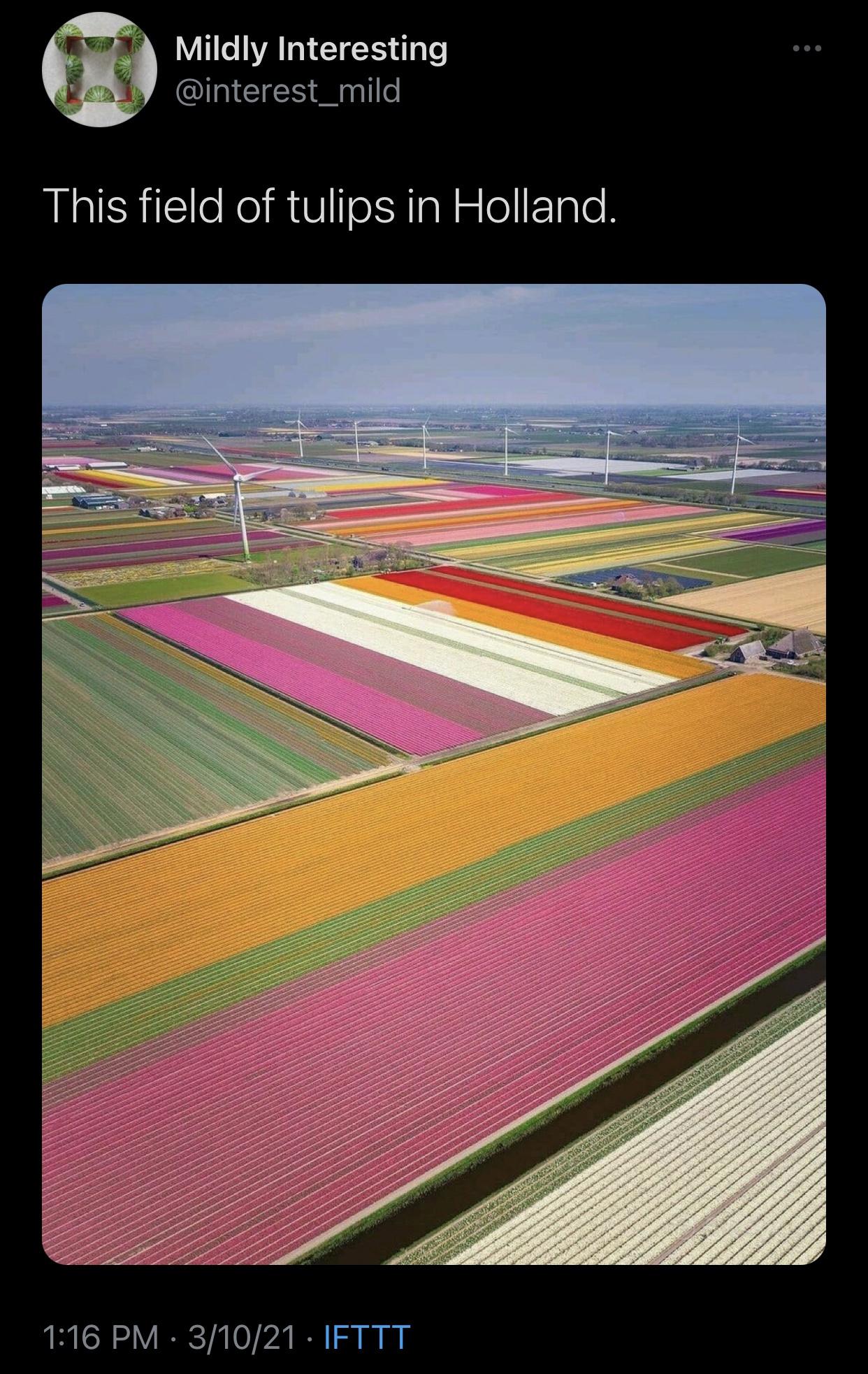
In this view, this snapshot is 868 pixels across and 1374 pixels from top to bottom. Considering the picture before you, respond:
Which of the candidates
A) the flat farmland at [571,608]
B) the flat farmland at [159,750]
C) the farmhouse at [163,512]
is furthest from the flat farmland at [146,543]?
the flat farmland at [159,750]

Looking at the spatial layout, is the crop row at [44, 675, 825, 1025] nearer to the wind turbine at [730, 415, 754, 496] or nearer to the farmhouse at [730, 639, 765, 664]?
the farmhouse at [730, 639, 765, 664]

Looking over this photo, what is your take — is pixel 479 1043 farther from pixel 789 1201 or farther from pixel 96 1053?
pixel 96 1053

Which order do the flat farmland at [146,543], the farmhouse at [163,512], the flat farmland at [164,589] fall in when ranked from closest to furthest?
the flat farmland at [164,589]
the flat farmland at [146,543]
the farmhouse at [163,512]

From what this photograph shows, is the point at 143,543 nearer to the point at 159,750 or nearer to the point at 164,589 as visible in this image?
the point at 164,589

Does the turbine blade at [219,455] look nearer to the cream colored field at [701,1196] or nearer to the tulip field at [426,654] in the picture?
the tulip field at [426,654]

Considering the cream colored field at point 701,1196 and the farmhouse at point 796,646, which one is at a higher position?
the farmhouse at point 796,646

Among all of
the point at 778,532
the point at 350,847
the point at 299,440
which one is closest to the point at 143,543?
the point at 299,440
